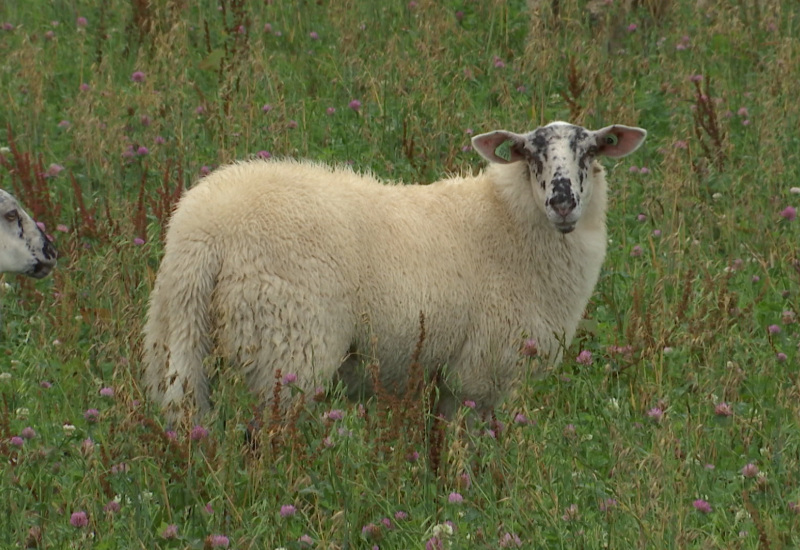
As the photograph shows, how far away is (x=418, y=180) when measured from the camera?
23.4ft

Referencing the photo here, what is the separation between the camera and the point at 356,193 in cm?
504

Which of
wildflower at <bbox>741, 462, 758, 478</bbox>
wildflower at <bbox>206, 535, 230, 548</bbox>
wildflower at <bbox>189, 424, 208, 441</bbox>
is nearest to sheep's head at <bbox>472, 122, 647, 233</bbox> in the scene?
wildflower at <bbox>741, 462, 758, 478</bbox>

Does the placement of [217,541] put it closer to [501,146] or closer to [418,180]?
[501,146]

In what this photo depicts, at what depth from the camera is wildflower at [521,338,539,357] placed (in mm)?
4688

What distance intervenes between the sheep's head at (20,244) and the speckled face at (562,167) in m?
2.00

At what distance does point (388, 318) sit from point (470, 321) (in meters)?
0.43

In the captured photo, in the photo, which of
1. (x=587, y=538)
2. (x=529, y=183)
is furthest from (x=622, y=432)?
(x=529, y=183)

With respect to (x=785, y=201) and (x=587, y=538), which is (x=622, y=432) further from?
(x=785, y=201)

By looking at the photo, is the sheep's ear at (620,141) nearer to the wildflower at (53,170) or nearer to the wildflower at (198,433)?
the wildflower at (198,433)

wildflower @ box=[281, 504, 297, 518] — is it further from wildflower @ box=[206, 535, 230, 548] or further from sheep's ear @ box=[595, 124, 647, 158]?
sheep's ear @ box=[595, 124, 647, 158]

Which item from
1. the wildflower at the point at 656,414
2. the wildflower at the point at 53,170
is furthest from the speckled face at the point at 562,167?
the wildflower at the point at 53,170

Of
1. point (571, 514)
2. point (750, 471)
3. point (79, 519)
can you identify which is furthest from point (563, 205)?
point (79, 519)

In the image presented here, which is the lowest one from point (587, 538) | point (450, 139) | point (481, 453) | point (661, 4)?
point (481, 453)

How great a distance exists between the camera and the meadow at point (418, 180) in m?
3.91
